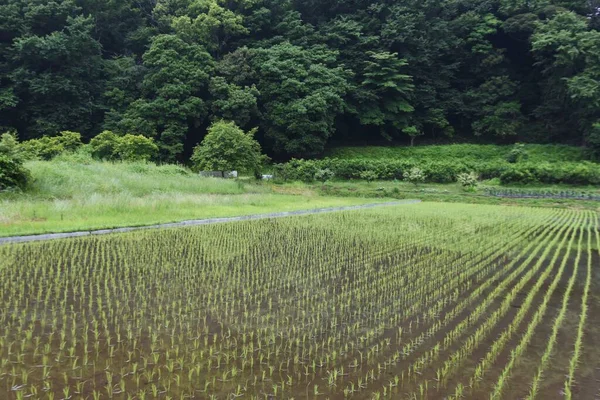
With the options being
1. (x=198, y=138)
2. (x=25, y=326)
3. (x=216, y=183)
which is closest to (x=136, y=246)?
(x=25, y=326)

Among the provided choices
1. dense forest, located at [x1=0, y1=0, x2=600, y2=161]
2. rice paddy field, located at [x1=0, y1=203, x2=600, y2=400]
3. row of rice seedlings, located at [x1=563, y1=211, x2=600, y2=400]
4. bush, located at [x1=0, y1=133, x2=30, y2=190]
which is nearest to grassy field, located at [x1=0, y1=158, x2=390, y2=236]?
bush, located at [x1=0, y1=133, x2=30, y2=190]

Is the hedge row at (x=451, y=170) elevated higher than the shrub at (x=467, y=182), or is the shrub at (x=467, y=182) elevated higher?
the hedge row at (x=451, y=170)

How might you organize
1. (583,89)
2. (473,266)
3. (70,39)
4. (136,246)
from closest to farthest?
1. (473,266)
2. (136,246)
3. (583,89)
4. (70,39)

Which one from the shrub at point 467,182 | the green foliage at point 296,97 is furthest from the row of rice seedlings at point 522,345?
the green foliage at point 296,97

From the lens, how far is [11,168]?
12.4 meters

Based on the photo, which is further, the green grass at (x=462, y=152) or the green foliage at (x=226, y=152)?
the green grass at (x=462, y=152)

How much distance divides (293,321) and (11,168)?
39.0 feet

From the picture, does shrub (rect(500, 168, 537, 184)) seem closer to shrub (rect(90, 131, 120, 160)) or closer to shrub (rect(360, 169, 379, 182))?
shrub (rect(360, 169, 379, 182))

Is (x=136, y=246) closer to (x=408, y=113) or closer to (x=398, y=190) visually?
(x=398, y=190)

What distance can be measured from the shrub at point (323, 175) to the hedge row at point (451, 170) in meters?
0.36

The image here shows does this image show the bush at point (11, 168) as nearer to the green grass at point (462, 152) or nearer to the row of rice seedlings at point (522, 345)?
the row of rice seedlings at point (522, 345)

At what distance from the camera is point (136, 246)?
8.34 meters

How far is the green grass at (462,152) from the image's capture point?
29922mm

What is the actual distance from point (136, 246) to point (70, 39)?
95.5ft
